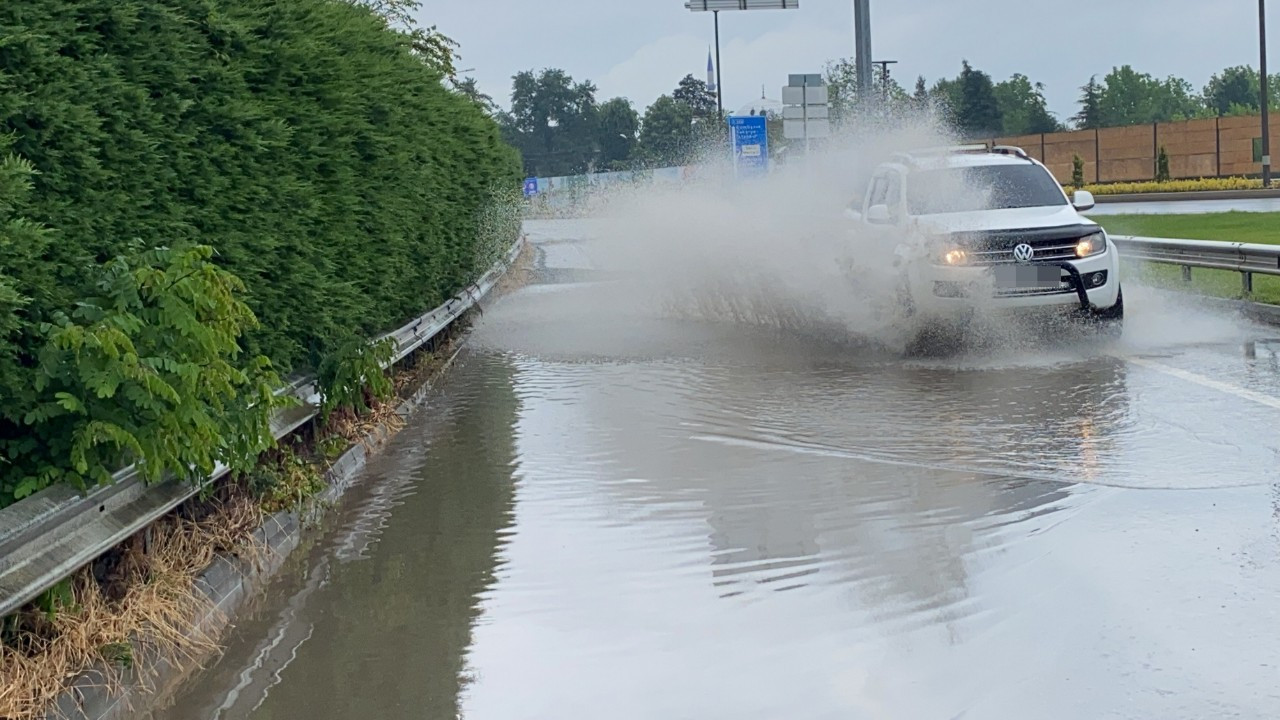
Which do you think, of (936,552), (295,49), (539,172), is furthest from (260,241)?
(539,172)

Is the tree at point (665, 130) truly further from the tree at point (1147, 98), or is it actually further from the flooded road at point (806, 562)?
the flooded road at point (806, 562)

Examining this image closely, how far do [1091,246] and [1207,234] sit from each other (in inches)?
594

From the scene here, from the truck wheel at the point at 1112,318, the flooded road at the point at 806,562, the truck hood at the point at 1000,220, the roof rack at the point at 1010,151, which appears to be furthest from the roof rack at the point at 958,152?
the flooded road at the point at 806,562

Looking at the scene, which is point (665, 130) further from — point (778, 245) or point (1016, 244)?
point (1016, 244)

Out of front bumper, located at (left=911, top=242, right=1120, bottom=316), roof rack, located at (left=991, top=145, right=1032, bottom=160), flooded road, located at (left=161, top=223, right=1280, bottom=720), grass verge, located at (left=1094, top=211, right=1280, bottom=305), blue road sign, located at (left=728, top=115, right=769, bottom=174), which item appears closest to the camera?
flooded road, located at (left=161, top=223, right=1280, bottom=720)

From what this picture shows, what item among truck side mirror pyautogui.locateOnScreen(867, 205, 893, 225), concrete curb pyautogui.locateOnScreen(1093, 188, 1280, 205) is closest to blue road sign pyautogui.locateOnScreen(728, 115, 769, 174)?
concrete curb pyautogui.locateOnScreen(1093, 188, 1280, 205)

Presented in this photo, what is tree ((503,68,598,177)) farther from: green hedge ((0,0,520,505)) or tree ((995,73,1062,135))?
green hedge ((0,0,520,505))

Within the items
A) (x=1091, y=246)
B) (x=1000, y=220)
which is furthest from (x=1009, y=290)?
(x=1091, y=246)

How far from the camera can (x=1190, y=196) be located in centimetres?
5169

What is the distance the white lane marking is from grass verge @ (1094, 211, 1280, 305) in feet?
14.9

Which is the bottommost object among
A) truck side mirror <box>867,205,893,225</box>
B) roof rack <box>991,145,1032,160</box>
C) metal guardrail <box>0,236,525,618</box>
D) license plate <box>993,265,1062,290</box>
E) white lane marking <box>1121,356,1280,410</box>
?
white lane marking <box>1121,356,1280,410</box>

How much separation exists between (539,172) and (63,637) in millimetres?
125046

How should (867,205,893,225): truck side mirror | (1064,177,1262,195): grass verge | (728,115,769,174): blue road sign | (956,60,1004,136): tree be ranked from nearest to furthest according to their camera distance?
(867,205,893,225): truck side mirror
(728,115,769,174): blue road sign
(1064,177,1262,195): grass verge
(956,60,1004,136): tree

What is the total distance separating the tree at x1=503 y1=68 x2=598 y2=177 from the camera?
13162cm
